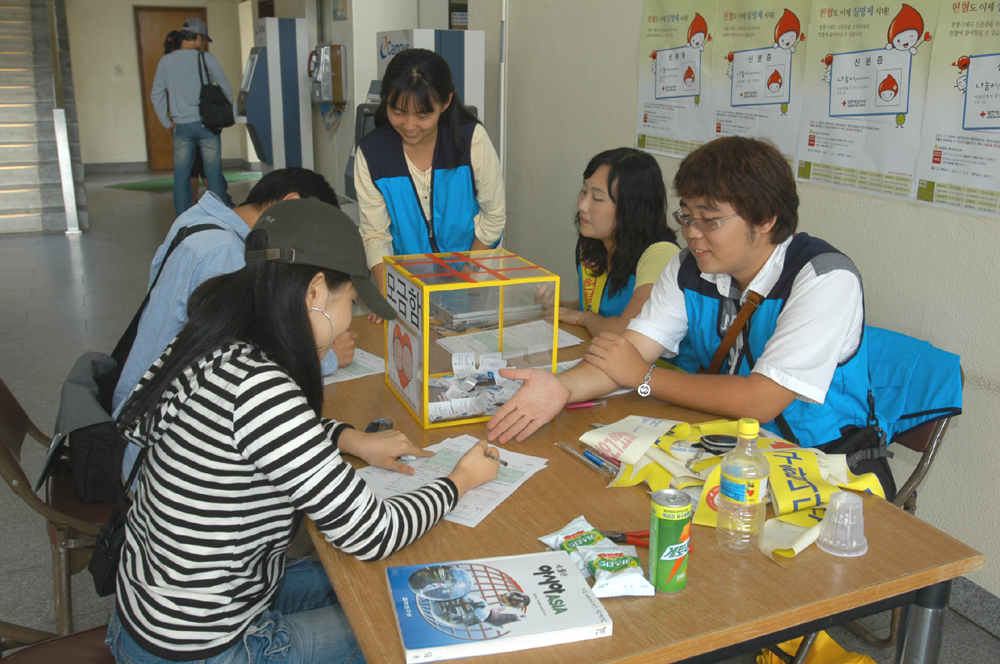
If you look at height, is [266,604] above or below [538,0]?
below

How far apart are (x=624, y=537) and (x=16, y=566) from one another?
2.22 meters

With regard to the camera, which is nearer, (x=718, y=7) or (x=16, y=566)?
(x=16, y=566)

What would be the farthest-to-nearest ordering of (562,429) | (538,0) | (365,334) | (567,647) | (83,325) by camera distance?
(83,325), (538,0), (365,334), (562,429), (567,647)

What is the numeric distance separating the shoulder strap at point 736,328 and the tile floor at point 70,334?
2.71 feet

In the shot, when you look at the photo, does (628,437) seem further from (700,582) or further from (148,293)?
(148,293)

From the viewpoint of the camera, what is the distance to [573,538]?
124cm

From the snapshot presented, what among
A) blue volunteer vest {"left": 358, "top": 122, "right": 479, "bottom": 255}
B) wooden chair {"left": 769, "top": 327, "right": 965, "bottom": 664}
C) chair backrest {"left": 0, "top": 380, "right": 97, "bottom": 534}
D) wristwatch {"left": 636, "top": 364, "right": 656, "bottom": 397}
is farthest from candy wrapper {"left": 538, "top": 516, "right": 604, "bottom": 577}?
blue volunteer vest {"left": 358, "top": 122, "right": 479, "bottom": 255}

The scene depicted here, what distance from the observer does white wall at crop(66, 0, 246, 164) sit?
1119 centimetres

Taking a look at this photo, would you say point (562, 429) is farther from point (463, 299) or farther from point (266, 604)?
point (266, 604)

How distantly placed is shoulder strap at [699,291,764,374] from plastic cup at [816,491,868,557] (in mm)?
636

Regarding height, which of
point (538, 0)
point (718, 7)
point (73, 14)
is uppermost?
point (73, 14)

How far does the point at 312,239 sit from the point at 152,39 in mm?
12218

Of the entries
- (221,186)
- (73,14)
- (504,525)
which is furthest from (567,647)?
(73,14)

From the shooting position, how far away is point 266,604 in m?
1.33
